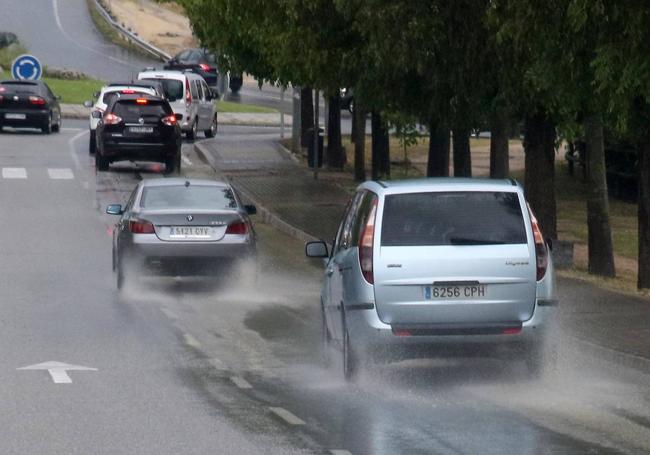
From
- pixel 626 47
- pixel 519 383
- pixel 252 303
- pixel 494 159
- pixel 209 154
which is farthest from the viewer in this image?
pixel 209 154

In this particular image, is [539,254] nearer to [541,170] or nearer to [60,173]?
[541,170]

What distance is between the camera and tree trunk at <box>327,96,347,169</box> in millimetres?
41688

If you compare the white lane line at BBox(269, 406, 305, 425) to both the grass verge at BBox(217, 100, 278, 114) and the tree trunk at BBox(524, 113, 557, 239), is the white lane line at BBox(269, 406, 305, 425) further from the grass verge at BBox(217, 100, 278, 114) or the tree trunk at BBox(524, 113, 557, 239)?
the grass verge at BBox(217, 100, 278, 114)

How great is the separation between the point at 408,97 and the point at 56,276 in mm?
5996

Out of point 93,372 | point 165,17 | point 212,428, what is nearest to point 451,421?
point 212,428

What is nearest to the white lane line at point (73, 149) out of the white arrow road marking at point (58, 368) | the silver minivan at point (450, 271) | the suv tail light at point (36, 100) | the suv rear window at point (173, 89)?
the suv tail light at point (36, 100)

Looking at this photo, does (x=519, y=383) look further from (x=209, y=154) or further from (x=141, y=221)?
(x=209, y=154)

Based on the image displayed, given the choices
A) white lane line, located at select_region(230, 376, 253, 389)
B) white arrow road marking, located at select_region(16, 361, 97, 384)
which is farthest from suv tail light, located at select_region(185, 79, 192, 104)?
white lane line, located at select_region(230, 376, 253, 389)

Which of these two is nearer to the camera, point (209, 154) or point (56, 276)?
point (56, 276)

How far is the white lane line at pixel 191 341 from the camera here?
617 inches

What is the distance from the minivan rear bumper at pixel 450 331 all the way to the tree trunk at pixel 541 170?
1209cm

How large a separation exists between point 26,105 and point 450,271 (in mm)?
34604

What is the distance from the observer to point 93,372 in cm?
1393

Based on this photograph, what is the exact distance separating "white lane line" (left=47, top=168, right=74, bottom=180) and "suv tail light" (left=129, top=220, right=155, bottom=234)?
54.0 ft
